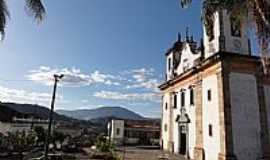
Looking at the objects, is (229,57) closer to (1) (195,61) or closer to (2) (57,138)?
(1) (195,61)

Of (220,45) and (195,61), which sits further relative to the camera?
(195,61)

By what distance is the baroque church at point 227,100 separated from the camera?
1977cm

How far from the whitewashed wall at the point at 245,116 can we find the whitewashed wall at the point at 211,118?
3.95ft

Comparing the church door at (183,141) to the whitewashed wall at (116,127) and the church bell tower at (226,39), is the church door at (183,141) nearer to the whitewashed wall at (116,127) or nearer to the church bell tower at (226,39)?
the church bell tower at (226,39)

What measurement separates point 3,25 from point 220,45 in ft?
48.8

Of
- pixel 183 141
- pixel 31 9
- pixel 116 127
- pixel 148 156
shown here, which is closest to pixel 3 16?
pixel 31 9

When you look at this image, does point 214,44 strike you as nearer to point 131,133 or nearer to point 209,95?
point 209,95

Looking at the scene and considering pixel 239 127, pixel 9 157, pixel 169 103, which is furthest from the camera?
pixel 169 103

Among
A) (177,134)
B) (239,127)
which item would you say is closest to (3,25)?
(239,127)

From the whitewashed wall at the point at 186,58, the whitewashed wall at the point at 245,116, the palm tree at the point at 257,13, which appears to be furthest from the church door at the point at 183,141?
the palm tree at the point at 257,13

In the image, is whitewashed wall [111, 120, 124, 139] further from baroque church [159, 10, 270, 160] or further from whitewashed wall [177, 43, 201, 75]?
baroque church [159, 10, 270, 160]

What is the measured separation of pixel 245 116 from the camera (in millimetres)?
20203

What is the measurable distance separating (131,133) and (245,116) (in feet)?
96.9

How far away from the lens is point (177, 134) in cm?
2791
